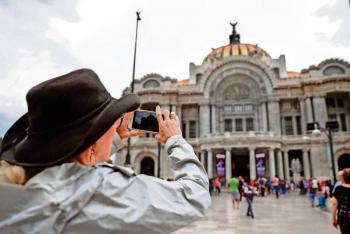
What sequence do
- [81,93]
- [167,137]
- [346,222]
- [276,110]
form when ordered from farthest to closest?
[276,110] < [346,222] < [167,137] < [81,93]

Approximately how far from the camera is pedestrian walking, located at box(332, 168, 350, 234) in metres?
5.25

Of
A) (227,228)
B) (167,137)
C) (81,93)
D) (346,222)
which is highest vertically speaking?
(81,93)

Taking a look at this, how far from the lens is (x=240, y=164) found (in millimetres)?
40156

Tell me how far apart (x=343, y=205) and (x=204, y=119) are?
3682 centimetres

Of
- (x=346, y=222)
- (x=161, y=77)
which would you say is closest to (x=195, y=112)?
(x=161, y=77)

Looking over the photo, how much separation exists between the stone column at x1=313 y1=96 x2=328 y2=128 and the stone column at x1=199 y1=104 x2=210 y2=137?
14.2 metres

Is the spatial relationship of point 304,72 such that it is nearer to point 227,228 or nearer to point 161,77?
point 161,77

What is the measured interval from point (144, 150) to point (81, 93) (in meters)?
40.3

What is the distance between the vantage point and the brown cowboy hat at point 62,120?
1244 millimetres

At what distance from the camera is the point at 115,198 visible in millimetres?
1179

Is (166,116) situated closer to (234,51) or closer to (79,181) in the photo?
(79,181)

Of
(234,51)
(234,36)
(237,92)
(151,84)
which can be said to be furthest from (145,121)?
(234,36)

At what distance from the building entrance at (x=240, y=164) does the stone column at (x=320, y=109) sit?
10366 millimetres

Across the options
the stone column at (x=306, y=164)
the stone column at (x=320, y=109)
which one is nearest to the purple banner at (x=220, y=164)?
the stone column at (x=306, y=164)
